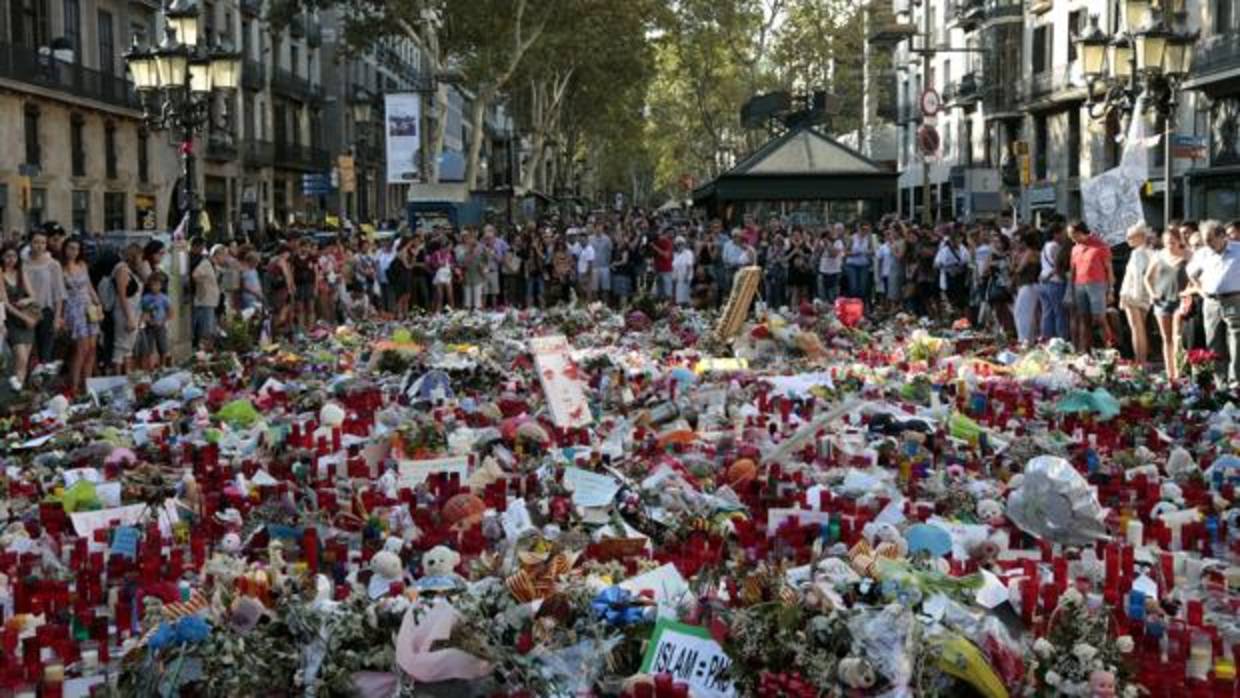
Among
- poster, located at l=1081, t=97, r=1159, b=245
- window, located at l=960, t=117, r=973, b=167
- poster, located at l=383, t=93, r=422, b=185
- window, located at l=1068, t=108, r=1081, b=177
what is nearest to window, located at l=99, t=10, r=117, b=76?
poster, located at l=383, t=93, r=422, b=185

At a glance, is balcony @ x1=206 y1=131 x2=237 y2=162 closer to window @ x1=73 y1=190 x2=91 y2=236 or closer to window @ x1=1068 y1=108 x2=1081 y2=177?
window @ x1=73 y1=190 x2=91 y2=236

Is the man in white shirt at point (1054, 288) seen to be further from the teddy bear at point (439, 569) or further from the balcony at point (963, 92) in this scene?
the balcony at point (963, 92)

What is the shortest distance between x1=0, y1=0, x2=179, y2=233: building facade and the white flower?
109 ft

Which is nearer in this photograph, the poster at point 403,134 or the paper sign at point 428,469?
the paper sign at point 428,469

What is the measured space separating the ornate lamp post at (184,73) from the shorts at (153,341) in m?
2.66

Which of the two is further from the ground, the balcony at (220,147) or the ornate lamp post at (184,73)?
the balcony at (220,147)

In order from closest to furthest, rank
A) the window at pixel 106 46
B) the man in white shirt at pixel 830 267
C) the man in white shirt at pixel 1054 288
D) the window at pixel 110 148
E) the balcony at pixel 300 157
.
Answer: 1. the man in white shirt at pixel 1054 288
2. the man in white shirt at pixel 830 267
3. the window at pixel 106 46
4. the window at pixel 110 148
5. the balcony at pixel 300 157

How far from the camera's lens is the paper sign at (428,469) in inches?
323

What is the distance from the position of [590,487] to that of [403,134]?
96.2 feet

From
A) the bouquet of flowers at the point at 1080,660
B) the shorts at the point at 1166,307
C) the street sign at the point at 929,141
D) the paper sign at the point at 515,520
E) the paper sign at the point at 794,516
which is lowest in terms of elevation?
the bouquet of flowers at the point at 1080,660

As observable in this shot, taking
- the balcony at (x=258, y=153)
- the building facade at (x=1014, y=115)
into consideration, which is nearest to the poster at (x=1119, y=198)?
the building facade at (x=1014, y=115)

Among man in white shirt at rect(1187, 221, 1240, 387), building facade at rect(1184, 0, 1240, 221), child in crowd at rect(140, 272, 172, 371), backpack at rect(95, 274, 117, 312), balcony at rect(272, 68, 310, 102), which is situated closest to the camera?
man in white shirt at rect(1187, 221, 1240, 387)

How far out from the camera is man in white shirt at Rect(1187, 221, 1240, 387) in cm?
1316

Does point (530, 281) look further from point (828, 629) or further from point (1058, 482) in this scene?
point (828, 629)
